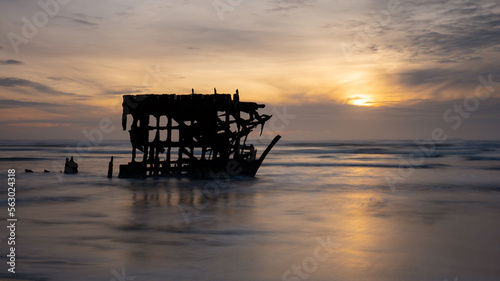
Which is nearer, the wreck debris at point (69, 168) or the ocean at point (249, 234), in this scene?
the ocean at point (249, 234)

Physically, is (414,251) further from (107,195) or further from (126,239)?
(107,195)

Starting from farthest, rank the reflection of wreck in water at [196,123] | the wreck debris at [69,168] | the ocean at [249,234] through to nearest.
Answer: the wreck debris at [69,168]
the reflection of wreck in water at [196,123]
the ocean at [249,234]

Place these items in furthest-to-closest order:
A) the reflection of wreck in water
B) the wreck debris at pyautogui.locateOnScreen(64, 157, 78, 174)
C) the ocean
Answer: the wreck debris at pyautogui.locateOnScreen(64, 157, 78, 174), the reflection of wreck in water, the ocean

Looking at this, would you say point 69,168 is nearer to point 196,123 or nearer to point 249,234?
point 196,123

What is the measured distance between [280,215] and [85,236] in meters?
5.60

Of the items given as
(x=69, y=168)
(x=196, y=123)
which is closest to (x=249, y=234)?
(x=196, y=123)

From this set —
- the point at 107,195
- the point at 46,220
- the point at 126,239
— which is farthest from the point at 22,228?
the point at 107,195

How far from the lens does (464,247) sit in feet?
32.2

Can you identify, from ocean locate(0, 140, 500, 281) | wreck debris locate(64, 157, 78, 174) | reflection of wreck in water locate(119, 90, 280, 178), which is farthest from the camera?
wreck debris locate(64, 157, 78, 174)

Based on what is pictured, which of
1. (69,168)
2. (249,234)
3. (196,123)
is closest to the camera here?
(249,234)

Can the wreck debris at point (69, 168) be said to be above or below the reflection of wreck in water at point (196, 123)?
below

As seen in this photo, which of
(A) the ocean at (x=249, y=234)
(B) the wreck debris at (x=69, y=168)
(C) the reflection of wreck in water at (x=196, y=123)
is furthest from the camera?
(B) the wreck debris at (x=69, y=168)

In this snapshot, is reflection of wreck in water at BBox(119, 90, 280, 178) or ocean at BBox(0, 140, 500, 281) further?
reflection of wreck in water at BBox(119, 90, 280, 178)

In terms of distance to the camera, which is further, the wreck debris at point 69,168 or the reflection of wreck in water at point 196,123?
the wreck debris at point 69,168
